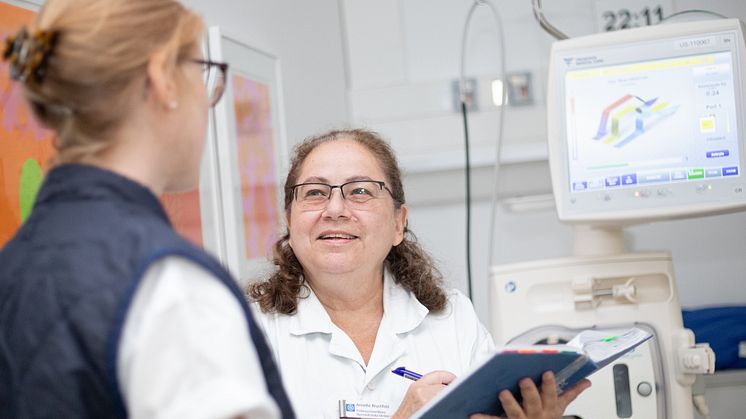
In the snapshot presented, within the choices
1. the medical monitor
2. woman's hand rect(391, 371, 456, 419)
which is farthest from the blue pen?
the medical monitor

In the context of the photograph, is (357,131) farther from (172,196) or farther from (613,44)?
(613,44)

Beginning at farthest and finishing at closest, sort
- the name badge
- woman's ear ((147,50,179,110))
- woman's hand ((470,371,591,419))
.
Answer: the name badge
woman's hand ((470,371,591,419))
woman's ear ((147,50,179,110))

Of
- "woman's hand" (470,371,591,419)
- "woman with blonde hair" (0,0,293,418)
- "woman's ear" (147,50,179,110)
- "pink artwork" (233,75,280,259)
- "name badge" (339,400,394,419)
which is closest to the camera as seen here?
"woman with blonde hair" (0,0,293,418)

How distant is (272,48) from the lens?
2.66 meters

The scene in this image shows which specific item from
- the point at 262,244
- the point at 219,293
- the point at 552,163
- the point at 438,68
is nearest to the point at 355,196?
the point at 552,163

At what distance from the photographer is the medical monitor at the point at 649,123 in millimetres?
1928

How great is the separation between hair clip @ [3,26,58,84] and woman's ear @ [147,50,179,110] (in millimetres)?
93

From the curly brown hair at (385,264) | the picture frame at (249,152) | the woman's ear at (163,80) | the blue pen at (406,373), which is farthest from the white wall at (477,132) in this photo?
the woman's ear at (163,80)

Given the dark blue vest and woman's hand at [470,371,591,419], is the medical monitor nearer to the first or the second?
woman's hand at [470,371,591,419]

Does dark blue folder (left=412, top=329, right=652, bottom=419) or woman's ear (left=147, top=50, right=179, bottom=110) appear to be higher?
woman's ear (left=147, top=50, right=179, bottom=110)

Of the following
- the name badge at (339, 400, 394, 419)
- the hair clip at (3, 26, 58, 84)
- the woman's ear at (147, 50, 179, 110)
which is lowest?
the name badge at (339, 400, 394, 419)

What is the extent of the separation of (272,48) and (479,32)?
34.0 inches

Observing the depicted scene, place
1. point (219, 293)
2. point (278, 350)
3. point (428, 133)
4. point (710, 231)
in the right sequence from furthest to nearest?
point (428, 133), point (710, 231), point (278, 350), point (219, 293)

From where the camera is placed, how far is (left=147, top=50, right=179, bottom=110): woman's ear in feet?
2.68
